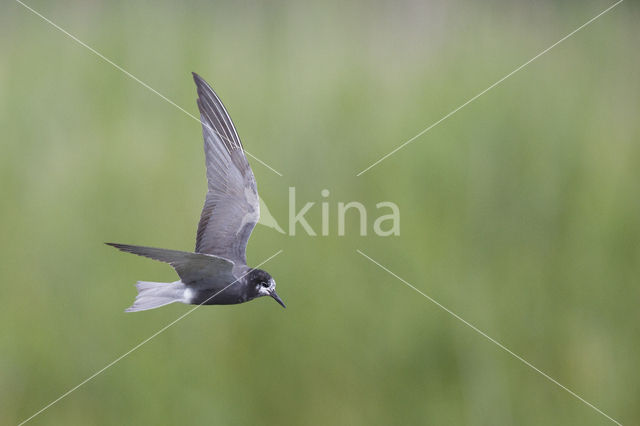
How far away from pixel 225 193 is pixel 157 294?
20 centimetres

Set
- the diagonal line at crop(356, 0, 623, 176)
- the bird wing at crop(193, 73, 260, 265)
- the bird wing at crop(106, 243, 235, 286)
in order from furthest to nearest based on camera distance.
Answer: the diagonal line at crop(356, 0, 623, 176) → the bird wing at crop(193, 73, 260, 265) → the bird wing at crop(106, 243, 235, 286)

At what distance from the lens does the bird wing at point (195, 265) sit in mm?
470

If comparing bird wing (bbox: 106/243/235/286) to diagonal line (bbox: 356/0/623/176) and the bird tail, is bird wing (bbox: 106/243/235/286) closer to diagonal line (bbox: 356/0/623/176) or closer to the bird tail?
the bird tail

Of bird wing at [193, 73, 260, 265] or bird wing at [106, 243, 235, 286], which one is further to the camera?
bird wing at [193, 73, 260, 265]

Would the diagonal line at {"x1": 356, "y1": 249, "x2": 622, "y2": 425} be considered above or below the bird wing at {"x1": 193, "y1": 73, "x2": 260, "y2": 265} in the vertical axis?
below

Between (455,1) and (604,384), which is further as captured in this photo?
(455,1)

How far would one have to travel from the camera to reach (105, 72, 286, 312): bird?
54 centimetres

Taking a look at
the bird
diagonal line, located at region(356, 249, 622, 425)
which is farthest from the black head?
diagonal line, located at region(356, 249, 622, 425)

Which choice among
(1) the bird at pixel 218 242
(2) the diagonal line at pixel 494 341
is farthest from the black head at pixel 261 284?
(2) the diagonal line at pixel 494 341

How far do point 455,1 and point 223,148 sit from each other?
1.06 m

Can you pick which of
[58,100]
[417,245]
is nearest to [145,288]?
[417,245]

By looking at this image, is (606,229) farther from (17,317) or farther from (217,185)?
(17,317)

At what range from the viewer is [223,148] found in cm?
70

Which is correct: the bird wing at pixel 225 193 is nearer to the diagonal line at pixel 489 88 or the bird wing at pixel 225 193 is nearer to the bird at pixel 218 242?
the bird at pixel 218 242
